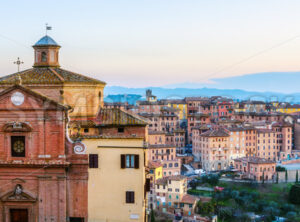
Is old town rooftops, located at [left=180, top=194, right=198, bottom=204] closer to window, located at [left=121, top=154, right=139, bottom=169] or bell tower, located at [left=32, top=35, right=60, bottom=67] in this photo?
bell tower, located at [left=32, top=35, right=60, bottom=67]

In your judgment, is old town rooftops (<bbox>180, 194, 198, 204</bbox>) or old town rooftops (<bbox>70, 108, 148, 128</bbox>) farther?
old town rooftops (<bbox>180, 194, 198, 204</bbox>)

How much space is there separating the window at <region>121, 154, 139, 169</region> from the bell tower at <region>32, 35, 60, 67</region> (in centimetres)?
759

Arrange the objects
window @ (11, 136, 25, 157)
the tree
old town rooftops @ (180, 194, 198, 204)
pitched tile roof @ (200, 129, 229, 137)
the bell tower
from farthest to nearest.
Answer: pitched tile roof @ (200, 129, 229, 137)
the tree
old town rooftops @ (180, 194, 198, 204)
the bell tower
window @ (11, 136, 25, 157)

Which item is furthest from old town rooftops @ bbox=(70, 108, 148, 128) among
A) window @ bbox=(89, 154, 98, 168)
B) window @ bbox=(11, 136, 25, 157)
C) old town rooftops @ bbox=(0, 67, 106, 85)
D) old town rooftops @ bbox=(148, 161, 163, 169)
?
old town rooftops @ bbox=(148, 161, 163, 169)

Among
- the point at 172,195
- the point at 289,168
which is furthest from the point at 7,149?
the point at 289,168

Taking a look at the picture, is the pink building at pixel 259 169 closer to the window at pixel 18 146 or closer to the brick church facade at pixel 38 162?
the brick church facade at pixel 38 162

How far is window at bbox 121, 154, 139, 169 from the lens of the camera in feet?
60.1

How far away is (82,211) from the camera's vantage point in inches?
723

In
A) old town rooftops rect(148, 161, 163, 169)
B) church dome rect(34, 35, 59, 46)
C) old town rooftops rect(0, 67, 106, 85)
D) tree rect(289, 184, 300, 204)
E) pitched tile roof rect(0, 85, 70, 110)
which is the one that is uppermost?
church dome rect(34, 35, 59, 46)

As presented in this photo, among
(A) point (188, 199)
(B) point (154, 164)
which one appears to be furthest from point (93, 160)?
(B) point (154, 164)

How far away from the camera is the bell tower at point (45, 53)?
22.7 meters

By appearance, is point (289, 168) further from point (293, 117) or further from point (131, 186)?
point (131, 186)

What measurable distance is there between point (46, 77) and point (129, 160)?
6438 mm

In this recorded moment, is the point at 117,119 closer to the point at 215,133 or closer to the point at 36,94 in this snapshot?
the point at 36,94
